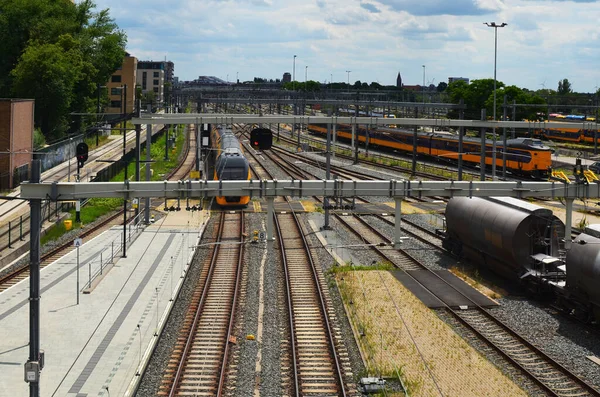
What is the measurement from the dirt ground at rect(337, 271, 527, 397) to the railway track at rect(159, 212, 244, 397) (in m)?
3.44

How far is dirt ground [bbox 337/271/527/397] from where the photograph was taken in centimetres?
1523

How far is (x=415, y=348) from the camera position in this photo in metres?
17.5

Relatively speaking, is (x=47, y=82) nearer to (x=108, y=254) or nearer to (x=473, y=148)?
(x=473, y=148)

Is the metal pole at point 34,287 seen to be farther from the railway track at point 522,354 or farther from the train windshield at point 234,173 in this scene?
the train windshield at point 234,173

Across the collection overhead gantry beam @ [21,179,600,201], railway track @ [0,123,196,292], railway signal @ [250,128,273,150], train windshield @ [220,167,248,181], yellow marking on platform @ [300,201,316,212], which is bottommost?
railway track @ [0,123,196,292]

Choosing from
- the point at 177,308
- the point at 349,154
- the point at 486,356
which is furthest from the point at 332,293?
the point at 349,154

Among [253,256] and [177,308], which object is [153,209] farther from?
[177,308]

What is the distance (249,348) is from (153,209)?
23846 millimetres

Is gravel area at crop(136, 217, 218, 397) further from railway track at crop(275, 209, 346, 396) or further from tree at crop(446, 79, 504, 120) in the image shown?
tree at crop(446, 79, 504, 120)

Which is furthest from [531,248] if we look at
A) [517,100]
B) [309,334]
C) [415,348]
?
[517,100]

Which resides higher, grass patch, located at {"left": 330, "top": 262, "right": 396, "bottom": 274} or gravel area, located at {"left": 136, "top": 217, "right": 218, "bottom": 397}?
grass patch, located at {"left": 330, "top": 262, "right": 396, "bottom": 274}

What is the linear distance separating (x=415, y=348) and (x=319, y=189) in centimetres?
508

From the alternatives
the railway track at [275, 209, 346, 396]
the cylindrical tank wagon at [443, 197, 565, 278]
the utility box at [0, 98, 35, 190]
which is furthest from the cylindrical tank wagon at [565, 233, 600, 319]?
the utility box at [0, 98, 35, 190]

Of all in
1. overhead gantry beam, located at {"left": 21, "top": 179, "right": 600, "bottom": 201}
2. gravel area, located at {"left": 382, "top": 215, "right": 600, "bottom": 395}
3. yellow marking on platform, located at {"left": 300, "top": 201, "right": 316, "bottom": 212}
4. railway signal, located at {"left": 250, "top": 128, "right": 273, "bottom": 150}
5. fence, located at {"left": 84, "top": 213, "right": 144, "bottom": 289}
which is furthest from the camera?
yellow marking on platform, located at {"left": 300, "top": 201, "right": 316, "bottom": 212}
